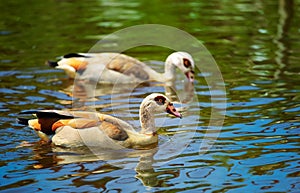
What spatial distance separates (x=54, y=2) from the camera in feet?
64.7

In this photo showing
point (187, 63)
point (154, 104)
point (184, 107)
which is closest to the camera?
point (154, 104)

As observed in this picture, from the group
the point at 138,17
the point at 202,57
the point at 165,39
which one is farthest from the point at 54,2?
the point at 202,57

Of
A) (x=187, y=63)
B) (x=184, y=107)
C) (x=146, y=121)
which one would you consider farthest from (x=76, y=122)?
(x=187, y=63)

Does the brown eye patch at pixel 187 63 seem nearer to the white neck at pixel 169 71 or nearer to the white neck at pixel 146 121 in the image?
the white neck at pixel 169 71

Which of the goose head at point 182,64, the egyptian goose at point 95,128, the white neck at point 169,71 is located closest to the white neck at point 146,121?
the egyptian goose at point 95,128

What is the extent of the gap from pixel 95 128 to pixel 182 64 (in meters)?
4.26

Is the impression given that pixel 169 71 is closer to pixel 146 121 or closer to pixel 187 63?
pixel 187 63

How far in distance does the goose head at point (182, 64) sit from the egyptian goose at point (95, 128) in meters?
3.45

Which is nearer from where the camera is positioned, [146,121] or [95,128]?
[95,128]

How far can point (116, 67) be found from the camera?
42.5ft

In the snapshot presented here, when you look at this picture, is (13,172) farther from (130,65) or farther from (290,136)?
(130,65)

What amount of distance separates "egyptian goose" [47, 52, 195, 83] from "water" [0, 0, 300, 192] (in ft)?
0.99

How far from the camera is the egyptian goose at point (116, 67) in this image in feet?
42.2

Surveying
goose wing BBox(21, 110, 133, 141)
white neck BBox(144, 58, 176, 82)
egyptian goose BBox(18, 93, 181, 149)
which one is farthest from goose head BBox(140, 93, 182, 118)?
white neck BBox(144, 58, 176, 82)
